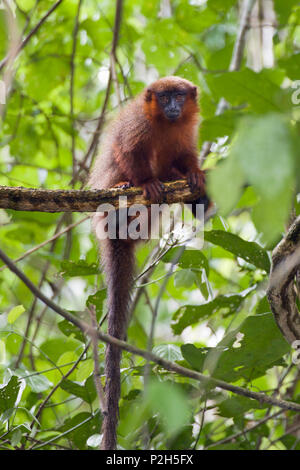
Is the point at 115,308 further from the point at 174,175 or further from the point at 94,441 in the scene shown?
the point at 174,175

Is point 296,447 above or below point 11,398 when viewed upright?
below

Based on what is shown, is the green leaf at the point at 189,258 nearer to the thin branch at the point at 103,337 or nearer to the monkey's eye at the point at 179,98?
the thin branch at the point at 103,337

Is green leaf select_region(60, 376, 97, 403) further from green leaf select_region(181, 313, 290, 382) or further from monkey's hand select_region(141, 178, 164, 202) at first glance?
monkey's hand select_region(141, 178, 164, 202)

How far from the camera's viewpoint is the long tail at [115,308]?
2.11 metres

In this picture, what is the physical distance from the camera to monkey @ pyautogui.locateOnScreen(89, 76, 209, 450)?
2777 millimetres

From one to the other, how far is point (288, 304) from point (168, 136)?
4.94ft

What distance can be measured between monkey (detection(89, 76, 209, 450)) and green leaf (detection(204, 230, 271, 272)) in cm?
43

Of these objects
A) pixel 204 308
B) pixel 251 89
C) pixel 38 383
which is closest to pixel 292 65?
pixel 251 89

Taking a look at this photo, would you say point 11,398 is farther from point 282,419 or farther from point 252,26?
point 252,26

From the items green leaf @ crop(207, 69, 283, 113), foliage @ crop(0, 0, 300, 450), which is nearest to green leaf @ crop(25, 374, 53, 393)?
foliage @ crop(0, 0, 300, 450)

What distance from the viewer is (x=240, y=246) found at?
2260 mm

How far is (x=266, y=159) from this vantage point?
26.3 inches

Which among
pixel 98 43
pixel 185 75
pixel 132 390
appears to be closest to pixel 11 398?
pixel 132 390

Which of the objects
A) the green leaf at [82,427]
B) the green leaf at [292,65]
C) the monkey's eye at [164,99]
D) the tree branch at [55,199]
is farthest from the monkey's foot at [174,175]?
the green leaf at [82,427]
